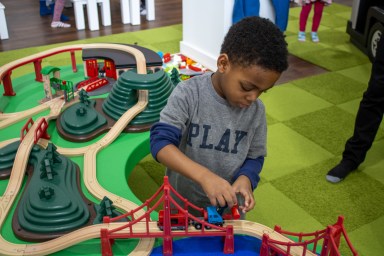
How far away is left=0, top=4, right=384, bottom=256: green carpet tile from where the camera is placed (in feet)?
6.79

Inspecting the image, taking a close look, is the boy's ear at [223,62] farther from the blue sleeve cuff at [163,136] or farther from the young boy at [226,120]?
the blue sleeve cuff at [163,136]

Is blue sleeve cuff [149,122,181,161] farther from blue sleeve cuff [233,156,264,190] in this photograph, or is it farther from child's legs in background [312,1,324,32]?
child's legs in background [312,1,324,32]

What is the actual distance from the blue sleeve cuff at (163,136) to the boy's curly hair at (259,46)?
0.84 feet

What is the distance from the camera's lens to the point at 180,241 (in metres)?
1.29

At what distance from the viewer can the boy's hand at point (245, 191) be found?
45.2 inches

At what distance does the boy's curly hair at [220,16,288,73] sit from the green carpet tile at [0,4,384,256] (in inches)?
47.2

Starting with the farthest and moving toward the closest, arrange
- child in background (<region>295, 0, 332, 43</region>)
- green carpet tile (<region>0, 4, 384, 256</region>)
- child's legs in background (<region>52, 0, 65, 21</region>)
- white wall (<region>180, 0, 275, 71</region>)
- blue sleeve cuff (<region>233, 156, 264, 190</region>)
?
child's legs in background (<region>52, 0, 65, 21</region>) < child in background (<region>295, 0, 332, 43</region>) < white wall (<region>180, 0, 275, 71</region>) < green carpet tile (<region>0, 4, 384, 256</region>) < blue sleeve cuff (<region>233, 156, 264, 190</region>)

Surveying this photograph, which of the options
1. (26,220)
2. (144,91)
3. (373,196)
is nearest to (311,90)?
(373,196)

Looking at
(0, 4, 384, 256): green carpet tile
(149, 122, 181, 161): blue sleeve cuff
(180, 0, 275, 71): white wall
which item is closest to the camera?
(149, 122, 181, 161): blue sleeve cuff

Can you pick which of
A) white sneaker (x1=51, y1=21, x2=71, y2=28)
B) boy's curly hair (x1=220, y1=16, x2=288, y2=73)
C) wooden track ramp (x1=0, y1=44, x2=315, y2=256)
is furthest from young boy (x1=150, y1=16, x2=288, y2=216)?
white sneaker (x1=51, y1=21, x2=71, y2=28)

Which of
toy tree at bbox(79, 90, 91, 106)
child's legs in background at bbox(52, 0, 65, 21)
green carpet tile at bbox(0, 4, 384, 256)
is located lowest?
green carpet tile at bbox(0, 4, 384, 256)

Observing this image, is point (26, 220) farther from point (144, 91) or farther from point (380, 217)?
point (380, 217)

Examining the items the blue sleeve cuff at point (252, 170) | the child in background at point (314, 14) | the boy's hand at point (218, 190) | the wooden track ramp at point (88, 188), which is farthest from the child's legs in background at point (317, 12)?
the boy's hand at point (218, 190)

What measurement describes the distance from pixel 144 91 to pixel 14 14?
419cm
